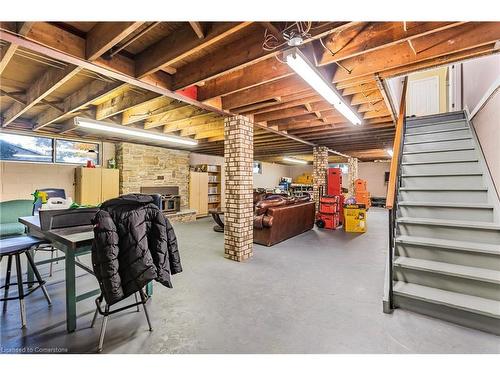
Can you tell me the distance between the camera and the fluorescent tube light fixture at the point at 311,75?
80.7 inches

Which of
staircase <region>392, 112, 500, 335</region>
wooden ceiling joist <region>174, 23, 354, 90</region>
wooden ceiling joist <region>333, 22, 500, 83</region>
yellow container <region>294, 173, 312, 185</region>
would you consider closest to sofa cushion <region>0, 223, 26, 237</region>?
wooden ceiling joist <region>174, 23, 354, 90</region>

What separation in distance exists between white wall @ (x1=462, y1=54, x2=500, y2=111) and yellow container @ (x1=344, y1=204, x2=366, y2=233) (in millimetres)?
3347

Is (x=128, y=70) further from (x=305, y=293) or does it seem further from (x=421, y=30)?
(x=305, y=293)

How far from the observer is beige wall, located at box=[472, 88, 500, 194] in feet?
9.62

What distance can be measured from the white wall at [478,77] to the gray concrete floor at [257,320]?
3.24 meters

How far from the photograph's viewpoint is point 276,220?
527 cm

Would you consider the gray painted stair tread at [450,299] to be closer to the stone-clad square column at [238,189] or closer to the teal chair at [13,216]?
the stone-clad square column at [238,189]

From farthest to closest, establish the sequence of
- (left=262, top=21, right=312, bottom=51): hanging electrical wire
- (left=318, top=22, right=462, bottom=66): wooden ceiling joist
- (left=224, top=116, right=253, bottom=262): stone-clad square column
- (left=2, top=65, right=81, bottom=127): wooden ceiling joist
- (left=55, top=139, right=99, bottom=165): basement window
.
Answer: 1. (left=55, top=139, right=99, bottom=165): basement window
2. (left=224, top=116, right=253, bottom=262): stone-clad square column
3. (left=2, top=65, right=81, bottom=127): wooden ceiling joist
4. (left=318, top=22, right=462, bottom=66): wooden ceiling joist
5. (left=262, top=21, right=312, bottom=51): hanging electrical wire

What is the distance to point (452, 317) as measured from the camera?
2279 millimetres

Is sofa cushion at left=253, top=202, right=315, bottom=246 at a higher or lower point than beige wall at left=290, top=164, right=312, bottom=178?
lower

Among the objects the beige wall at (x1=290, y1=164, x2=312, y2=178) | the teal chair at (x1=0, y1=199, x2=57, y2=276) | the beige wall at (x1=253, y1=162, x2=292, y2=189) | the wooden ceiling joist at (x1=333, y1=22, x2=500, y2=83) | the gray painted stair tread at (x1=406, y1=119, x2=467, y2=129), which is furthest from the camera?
the beige wall at (x1=290, y1=164, x2=312, y2=178)

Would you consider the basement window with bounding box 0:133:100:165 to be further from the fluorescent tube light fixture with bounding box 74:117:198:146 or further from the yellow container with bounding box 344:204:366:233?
the yellow container with bounding box 344:204:366:233
